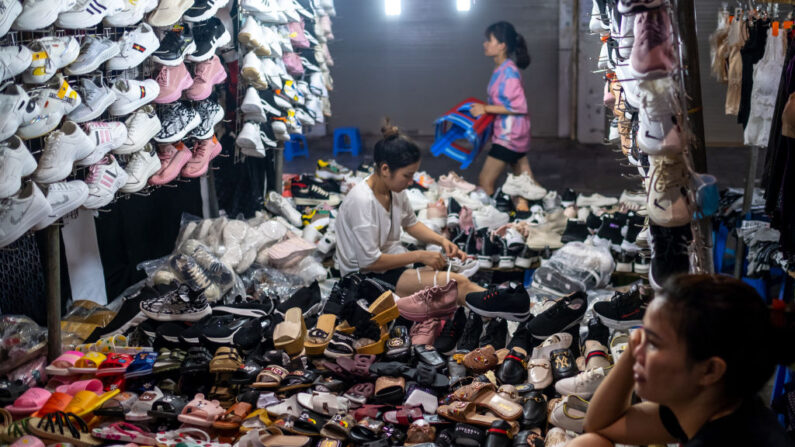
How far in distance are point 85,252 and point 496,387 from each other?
7.79ft

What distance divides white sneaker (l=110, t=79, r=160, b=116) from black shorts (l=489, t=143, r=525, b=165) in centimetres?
348

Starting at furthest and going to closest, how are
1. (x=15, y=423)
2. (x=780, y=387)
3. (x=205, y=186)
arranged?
(x=205, y=186)
(x=780, y=387)
(x=15, y=423)

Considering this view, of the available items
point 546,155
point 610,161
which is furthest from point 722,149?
point 546,155

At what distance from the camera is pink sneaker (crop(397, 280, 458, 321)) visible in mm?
3307

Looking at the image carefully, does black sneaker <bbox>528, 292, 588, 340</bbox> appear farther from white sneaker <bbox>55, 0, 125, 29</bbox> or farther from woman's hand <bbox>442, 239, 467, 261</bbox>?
white sneaker <bbox>55, 0, 125, 29</bbox>

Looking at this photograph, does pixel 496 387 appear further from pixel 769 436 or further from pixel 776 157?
pixel 776 157

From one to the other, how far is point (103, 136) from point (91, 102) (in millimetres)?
155

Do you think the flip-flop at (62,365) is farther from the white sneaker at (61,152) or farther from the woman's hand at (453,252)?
the woman's hand at (453,252)

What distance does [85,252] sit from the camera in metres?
3.93

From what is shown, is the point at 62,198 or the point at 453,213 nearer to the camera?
the point at 62,198

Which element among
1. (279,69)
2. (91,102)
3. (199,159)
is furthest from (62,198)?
(279,69)

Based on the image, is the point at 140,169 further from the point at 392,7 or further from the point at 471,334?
the point at 392,7

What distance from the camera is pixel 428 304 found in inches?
130

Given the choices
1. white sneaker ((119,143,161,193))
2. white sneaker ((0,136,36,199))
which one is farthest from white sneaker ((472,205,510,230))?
white sneaker ((0,136,36,199))
